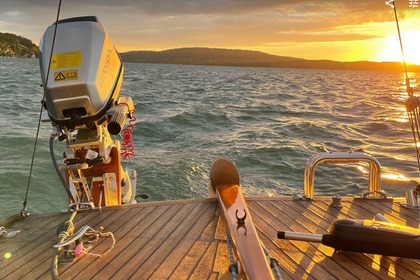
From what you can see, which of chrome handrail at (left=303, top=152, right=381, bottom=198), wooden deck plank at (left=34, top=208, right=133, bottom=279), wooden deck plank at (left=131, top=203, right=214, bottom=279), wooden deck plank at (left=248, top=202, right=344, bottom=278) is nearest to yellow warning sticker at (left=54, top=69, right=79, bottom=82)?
wooden deck plank at (left=34, top=208, right=133, bottom=279)

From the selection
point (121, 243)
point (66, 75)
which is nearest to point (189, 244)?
point (121, 243)

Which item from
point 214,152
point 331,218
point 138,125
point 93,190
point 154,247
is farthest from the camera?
point 138,125

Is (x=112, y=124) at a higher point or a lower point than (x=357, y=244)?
higher

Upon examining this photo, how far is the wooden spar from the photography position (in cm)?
246

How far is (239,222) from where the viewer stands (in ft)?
9.78

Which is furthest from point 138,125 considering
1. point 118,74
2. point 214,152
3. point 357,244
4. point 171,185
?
point 357,244

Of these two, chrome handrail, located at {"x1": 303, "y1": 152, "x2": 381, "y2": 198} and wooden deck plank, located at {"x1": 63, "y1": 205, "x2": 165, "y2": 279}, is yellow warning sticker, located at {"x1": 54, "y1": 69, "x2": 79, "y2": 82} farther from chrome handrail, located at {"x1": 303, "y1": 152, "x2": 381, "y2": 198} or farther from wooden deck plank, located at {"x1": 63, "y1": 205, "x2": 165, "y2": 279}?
chrome handrail, located at {"x1": 303, "y1": 152, "x2": 381, "y2": 198}

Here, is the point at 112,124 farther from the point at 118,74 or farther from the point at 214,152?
the point at 214,152

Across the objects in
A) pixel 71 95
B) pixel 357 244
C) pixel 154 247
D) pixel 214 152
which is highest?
pixel 71 95

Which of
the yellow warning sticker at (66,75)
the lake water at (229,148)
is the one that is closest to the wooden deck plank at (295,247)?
the yellow warning sticker at (66,75)

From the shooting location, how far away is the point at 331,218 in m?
3.57

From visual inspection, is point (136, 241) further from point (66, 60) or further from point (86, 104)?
point (66, 60)

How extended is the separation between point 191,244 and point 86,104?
63.6 inches

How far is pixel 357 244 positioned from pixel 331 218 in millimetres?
739
